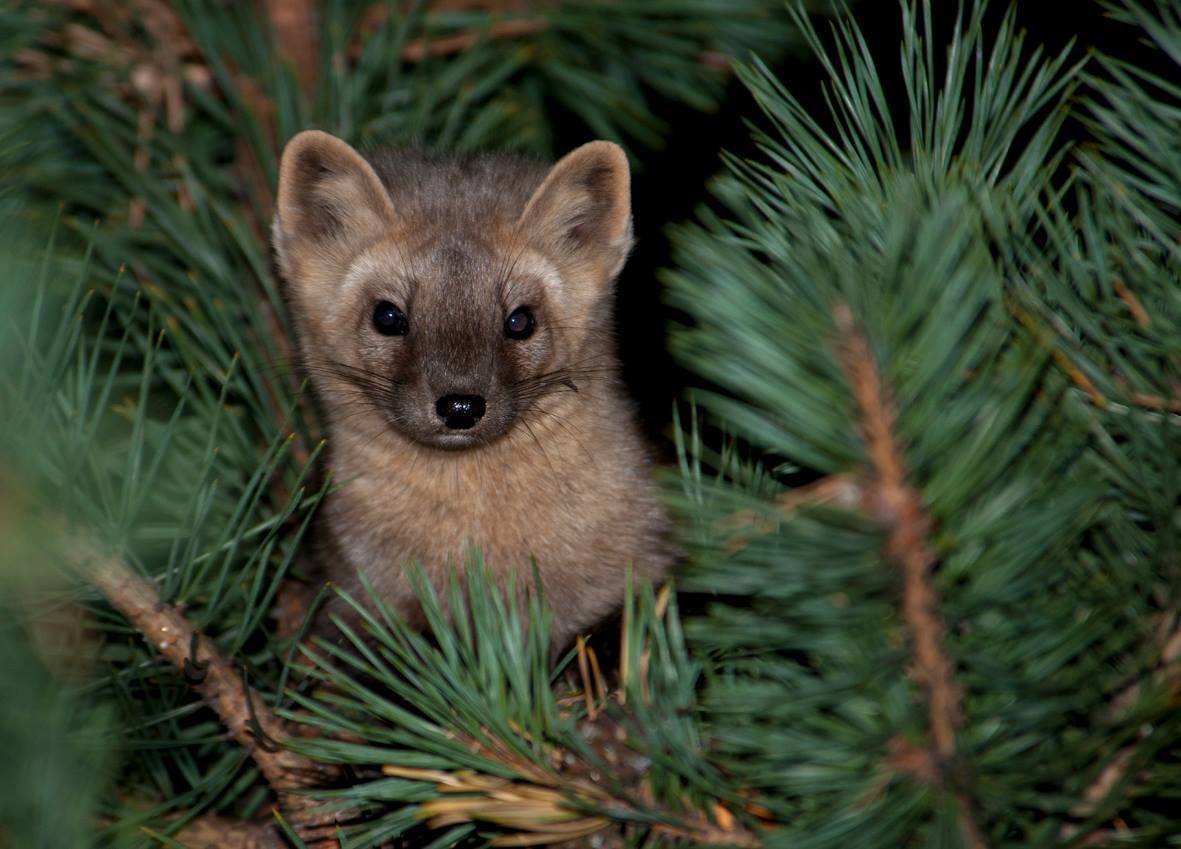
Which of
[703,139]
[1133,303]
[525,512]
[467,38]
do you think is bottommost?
[525,512]

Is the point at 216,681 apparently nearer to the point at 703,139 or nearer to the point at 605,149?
the point at 605,149

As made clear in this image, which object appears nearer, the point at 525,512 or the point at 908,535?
the point at 908,535

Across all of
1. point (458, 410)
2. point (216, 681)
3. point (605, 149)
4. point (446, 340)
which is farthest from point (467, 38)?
point (216, 681)

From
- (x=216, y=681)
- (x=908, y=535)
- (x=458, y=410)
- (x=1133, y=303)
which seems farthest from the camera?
(x=458, y=410)

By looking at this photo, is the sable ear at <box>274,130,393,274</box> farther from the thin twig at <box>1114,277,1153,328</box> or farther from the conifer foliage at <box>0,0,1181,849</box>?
the thin twig at <box>1114,277,1153,328</box>

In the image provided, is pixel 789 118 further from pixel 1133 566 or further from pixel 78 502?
pixel 78 502

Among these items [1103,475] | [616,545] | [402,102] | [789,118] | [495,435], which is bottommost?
[616,545]

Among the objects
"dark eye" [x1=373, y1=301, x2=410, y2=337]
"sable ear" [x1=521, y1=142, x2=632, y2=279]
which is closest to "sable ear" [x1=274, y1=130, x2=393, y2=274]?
"dark eye" [x1=373, y1=301, x2=410, y2=337]

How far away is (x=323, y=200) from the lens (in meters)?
2.95

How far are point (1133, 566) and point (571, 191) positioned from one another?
6.18ft

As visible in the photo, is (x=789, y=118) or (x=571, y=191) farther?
(x=571, y=191)

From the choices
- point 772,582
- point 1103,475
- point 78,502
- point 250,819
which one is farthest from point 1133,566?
point 250,819

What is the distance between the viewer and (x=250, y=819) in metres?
2.01

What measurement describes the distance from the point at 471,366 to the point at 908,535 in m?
1.68
